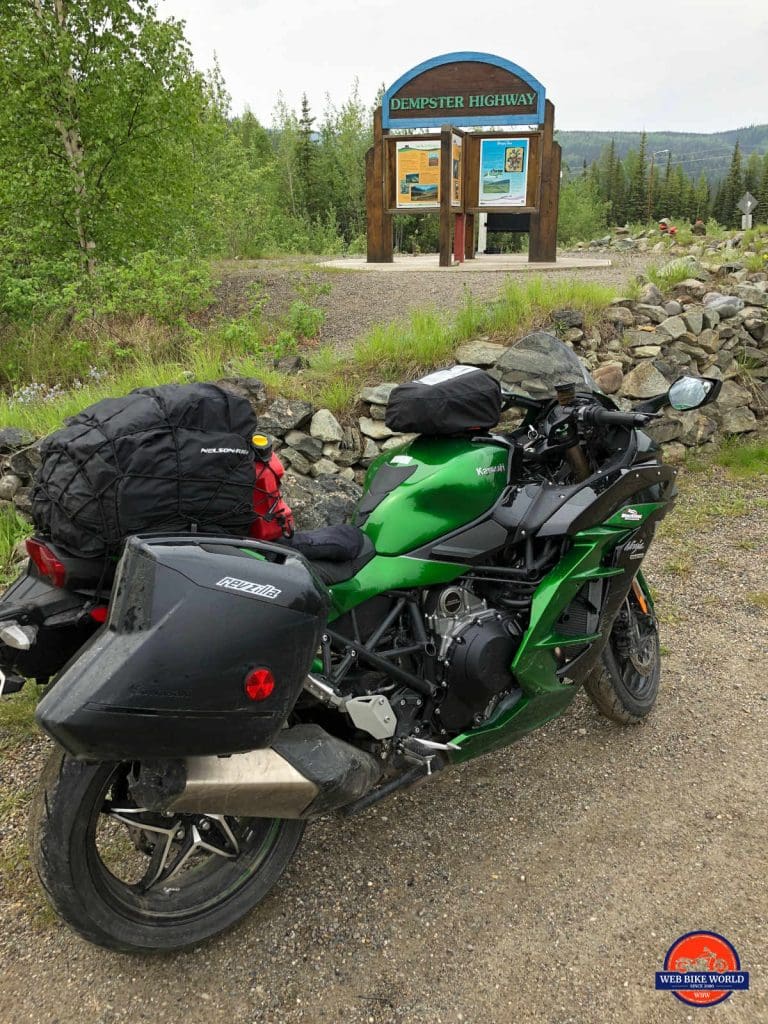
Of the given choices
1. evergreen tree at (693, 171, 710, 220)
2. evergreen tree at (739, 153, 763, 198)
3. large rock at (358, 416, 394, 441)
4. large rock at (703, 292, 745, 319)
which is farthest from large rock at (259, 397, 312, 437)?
evergreen tree at (693, 171, 710, 220)

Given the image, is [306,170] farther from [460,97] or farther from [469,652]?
[469,652]

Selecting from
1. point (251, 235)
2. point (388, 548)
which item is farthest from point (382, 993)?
point (251, 235)

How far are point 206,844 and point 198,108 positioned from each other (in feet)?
29.0

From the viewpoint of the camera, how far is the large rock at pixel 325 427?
16.7 feet

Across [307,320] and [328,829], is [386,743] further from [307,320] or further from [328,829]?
[307,320]

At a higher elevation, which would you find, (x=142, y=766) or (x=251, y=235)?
(x=251, y=235)

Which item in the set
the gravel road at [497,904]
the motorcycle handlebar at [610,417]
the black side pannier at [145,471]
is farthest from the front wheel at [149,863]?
the motorcycle handlebar at [610,417]

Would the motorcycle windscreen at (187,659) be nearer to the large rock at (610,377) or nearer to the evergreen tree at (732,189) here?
the large rock at (610,377)

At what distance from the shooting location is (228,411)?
2.03 metres

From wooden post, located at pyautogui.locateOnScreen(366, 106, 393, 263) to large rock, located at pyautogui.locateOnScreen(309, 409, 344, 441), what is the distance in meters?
7.80

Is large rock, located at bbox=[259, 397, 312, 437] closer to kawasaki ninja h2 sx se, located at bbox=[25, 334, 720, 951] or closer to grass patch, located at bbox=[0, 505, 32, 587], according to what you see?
grass patch, located at bbox=[0, 505, 32, 587]

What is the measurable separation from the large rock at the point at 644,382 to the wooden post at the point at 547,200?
6593 mm

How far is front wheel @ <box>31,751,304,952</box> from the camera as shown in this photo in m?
1.87

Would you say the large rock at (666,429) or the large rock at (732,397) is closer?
the large rock at (666,429)
